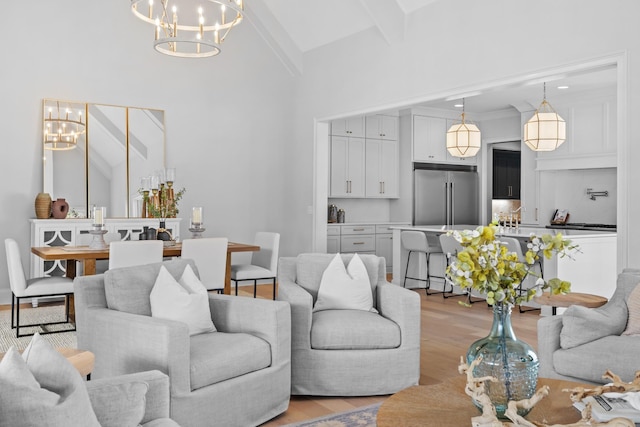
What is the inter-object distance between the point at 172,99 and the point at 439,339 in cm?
432

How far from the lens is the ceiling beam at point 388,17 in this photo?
5.93 metres

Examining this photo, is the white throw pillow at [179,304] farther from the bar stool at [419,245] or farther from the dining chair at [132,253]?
the bar stool at [419,245]

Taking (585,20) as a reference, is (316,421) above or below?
below

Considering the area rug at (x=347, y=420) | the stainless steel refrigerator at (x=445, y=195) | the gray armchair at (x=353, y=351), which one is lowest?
the area rug at (x=347, y=420)

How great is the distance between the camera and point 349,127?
8859mm

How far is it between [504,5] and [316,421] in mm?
3785

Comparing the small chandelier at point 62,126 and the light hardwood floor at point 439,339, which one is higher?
the small chandelier at point 62,126

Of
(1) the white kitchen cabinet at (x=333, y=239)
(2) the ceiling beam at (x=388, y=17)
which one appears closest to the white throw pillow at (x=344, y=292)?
(2) the ceiling beam at (x=388, y=17)

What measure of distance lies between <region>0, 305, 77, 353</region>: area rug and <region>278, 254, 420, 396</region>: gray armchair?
2.11m

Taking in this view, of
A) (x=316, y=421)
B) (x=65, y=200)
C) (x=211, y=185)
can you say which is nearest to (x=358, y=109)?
(x=211, y=185)

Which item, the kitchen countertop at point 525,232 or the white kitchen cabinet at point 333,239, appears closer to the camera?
the kitchen countertop at point 525,232

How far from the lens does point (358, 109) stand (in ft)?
22.0

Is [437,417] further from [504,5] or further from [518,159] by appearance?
[518,159]

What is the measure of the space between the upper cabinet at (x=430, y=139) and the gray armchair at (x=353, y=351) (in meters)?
5.98
